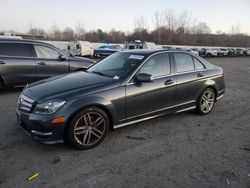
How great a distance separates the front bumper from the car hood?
29cm

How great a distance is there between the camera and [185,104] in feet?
15.6

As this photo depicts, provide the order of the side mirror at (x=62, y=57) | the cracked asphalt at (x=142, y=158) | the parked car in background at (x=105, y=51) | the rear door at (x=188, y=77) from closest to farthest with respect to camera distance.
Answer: the cracked asphalt at (x=142, y=158), the rear door at (x=188, y=77), the side mirror at (x=62, y=57), the parked car in background at (x=105, y=51)

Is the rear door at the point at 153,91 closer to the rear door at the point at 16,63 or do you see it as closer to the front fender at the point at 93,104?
the front fender at the point at 93,104

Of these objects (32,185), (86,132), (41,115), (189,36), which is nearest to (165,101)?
(86,132)

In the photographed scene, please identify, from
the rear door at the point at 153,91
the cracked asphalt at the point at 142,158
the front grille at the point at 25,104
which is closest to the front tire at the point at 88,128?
the cracked asphalt at the point at 142,158

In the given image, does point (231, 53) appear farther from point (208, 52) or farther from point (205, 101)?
point (205, 101)

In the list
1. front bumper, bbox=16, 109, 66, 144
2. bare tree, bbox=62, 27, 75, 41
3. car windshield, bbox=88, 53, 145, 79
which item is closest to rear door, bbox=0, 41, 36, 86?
car windshield, bbox=88, 53, 145, 79

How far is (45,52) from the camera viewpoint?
735 centimetres

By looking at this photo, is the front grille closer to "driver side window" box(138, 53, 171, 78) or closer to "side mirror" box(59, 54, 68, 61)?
"driver side window" box(138, 53, 171, 78)

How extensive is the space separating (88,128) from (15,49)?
486 cm

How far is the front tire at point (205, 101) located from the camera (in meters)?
5.05

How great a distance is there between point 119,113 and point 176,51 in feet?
6.60

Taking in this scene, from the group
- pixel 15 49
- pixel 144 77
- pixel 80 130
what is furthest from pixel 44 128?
pixel 15 49

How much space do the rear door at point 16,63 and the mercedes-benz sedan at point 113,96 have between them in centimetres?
327
